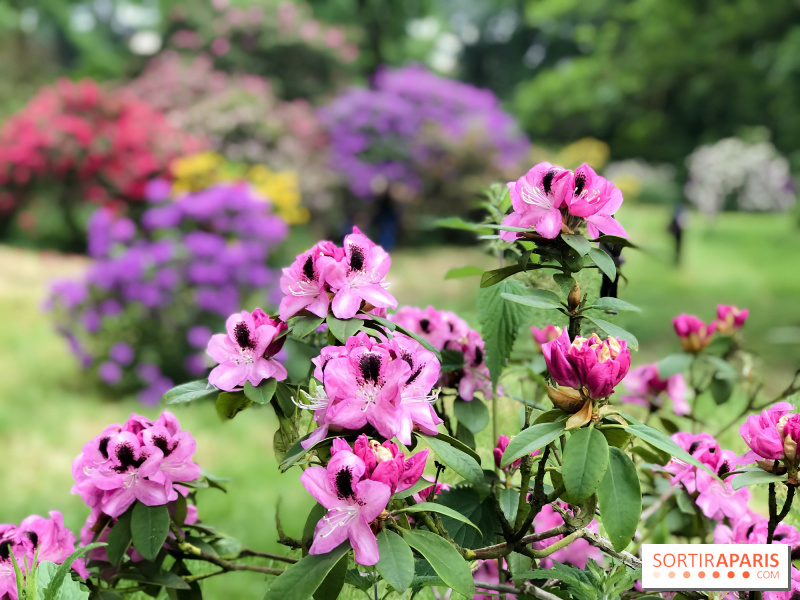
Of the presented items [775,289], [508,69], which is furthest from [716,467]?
[508,69]

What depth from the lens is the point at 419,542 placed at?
0.44 metres

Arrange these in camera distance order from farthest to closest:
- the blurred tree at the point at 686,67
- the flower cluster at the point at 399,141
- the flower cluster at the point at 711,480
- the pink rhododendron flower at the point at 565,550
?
1. the flower cluster at the point at 399,141
2. the blurred tree at the point at 686,67
3. the pink rhododendron flower at the point at 565,550
4. the flower cluster at the point at 711,480

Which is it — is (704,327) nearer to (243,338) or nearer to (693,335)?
(693,335)

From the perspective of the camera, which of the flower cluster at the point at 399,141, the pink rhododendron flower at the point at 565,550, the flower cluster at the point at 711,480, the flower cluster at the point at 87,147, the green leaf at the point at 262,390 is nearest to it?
the green leaf at the point at 262,390

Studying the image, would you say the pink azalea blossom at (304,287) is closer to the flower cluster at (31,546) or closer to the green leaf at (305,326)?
the green leaf at (305,326)

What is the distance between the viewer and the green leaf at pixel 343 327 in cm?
49

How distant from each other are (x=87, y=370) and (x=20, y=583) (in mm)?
2824

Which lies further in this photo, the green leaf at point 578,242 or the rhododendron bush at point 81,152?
the rhododendron bush at point 81,152

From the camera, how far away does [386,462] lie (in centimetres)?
43

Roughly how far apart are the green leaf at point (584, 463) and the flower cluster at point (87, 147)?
217 inches

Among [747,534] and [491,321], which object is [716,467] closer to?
[747,534]

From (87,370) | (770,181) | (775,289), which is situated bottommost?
(87,370)

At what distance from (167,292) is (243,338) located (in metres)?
2.50

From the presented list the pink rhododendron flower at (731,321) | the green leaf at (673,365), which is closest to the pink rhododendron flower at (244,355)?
the green leaf at (673,365)
